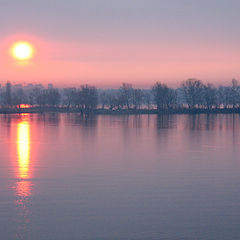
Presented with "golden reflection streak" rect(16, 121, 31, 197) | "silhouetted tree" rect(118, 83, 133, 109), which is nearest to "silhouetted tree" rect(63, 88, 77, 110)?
"silhouetted tree" rect(118, 83, 133, 109)

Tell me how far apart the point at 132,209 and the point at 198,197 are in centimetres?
214

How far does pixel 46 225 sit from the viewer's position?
7.81 meters

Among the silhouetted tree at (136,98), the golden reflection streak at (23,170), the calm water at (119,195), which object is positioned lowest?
the calm water at (119,195)

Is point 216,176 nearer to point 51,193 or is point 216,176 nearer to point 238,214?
point 238,214

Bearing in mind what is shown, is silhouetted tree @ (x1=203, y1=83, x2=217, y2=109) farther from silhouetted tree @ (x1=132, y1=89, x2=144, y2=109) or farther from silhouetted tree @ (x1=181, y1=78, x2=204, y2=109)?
silhouetted tree @ (x1=132, y1=89, x2=144, y2=109)

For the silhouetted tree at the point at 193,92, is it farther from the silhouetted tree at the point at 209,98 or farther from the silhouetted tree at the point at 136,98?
the silhouetted tree at the point at 136,98

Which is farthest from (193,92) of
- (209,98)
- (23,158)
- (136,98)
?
(23,158)

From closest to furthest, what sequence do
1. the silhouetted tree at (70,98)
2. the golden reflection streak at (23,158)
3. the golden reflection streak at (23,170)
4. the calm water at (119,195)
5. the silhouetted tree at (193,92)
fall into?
1. the calm water at (119,195)
2. the golden reflection streak at (23,170)
3. the golden reflection streak at (23,158)
4. the silhouetted tree at (193,92)
5. the silhouetted tree at (70,98)

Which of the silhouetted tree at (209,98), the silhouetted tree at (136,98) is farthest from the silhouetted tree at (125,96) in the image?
the silhouetted tree at (209,98)

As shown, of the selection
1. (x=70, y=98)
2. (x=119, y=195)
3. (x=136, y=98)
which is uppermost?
(x=70, y=98)

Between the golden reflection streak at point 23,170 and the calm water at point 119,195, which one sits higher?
the golden reflection streak at point 23,170

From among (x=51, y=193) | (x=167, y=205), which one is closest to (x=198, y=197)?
(x=167, y=205)

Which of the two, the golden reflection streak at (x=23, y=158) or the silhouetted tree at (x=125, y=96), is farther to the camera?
the silhouetted tree at (x=125, y=96)

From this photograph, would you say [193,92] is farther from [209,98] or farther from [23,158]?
[23,158]
